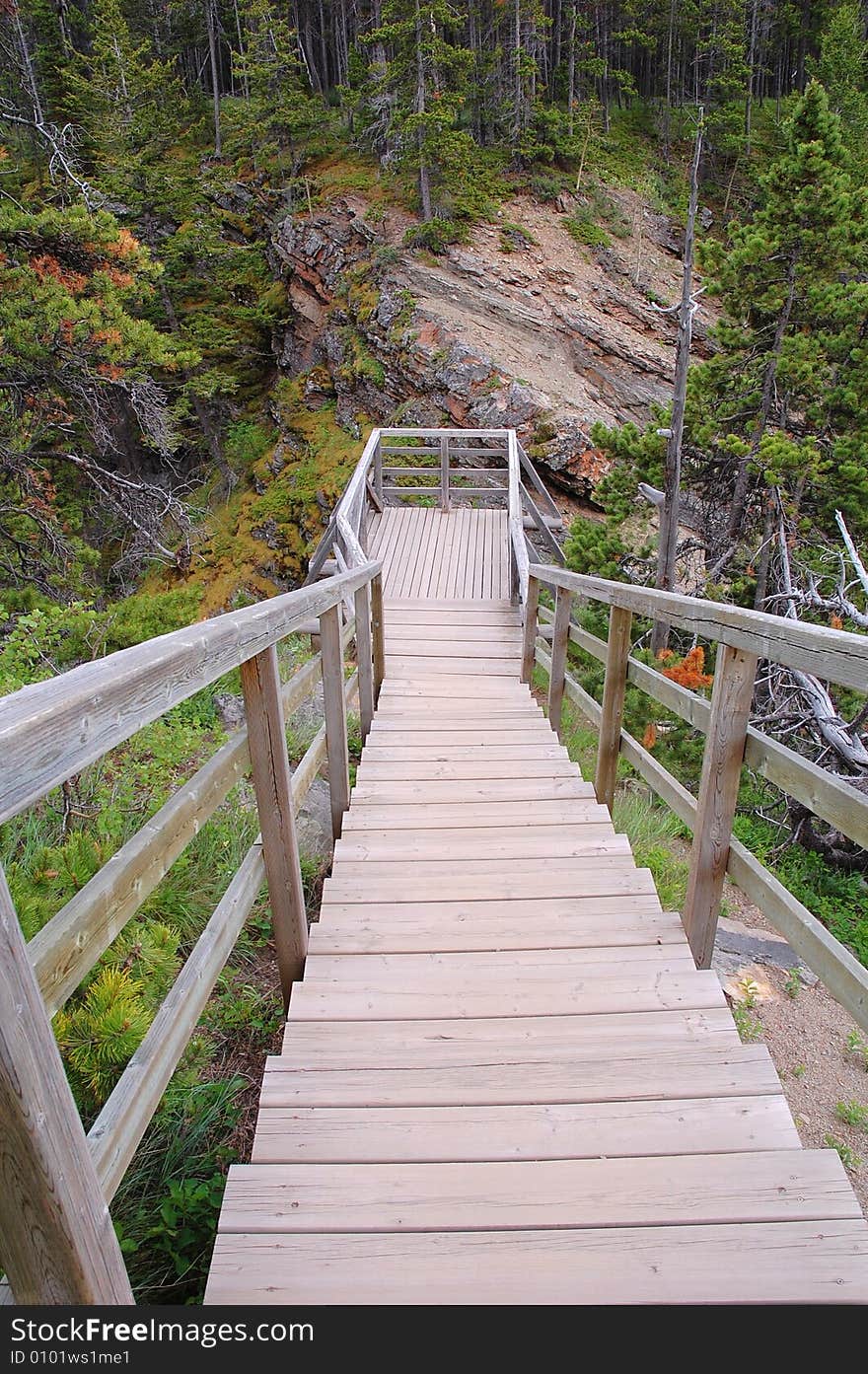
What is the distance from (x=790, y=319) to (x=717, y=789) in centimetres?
920

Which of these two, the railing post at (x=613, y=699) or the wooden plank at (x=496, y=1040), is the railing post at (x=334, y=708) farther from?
the wooden plank at (x=496, y=1040)

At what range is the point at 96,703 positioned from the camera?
109cm

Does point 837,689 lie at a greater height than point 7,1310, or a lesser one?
lesser

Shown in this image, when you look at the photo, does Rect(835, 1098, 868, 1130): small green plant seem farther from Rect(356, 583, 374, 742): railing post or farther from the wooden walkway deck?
Rect(356, 583, 374, 742): railing post

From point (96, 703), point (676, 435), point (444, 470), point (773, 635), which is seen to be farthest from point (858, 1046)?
point (444, 470)

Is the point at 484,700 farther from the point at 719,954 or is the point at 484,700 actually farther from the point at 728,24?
the point at 728,24

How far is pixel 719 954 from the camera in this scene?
14.4 feet

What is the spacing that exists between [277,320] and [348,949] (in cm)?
2004

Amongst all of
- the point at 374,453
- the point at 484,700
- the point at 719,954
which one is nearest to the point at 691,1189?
the point at 719,954

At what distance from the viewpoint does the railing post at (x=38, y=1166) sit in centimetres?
87

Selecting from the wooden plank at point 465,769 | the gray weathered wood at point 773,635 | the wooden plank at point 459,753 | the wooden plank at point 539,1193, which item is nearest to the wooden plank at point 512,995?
the wooden plank at point 539,1193

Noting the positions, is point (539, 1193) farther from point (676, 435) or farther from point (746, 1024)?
point (676, 435)

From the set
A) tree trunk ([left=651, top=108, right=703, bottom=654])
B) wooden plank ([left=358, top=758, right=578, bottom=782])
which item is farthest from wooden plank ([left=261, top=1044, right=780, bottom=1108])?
tree trunk ([left=651, top=108, right=703, bottom=654])

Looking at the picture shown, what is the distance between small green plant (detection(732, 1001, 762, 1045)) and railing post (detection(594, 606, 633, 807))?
4.17 feet
